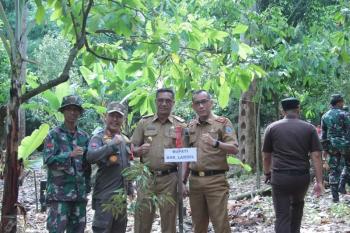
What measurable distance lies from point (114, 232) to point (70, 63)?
2.03 meters

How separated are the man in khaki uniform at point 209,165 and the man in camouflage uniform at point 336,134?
393 centimetres

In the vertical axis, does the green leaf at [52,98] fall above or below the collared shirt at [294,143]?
above

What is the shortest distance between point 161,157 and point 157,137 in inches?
8.8

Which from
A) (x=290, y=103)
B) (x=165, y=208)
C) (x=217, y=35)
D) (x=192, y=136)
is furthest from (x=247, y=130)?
(x=217, y=35)

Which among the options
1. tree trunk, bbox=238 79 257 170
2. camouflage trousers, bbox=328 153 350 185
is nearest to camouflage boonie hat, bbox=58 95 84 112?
camouflage trousers, bbox=328 153 350 185

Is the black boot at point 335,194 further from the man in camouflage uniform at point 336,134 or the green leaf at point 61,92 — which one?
the green leaf at point 61,92

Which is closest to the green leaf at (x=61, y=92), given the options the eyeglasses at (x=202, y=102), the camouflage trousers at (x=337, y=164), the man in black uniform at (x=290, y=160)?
the eyeglasses at (x=202, y=102)

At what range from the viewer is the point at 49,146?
497cm

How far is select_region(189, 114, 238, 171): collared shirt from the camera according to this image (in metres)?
5.17

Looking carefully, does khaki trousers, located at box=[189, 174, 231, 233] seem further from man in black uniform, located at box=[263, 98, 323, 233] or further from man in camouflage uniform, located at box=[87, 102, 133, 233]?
man in camouflage uniform, located at box=[87, 102, 133, 233]

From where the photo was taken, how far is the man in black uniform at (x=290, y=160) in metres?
5.31

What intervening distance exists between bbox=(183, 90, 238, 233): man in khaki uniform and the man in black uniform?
0.57 metres

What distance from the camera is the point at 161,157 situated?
5.20 m

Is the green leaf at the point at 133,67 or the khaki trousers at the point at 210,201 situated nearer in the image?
the green leaf at the point at 133,67
